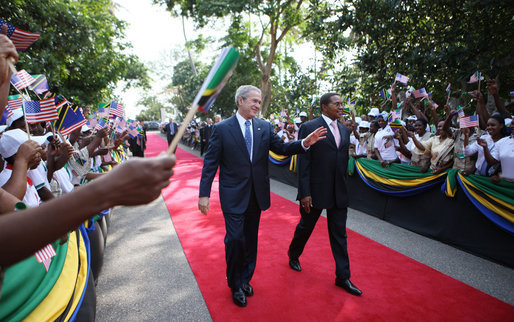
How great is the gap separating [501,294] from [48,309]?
4.10 meters

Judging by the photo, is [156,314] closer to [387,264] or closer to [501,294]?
[387,264]

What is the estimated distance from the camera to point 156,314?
9.11 ft

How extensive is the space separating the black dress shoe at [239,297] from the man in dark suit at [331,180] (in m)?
1.04

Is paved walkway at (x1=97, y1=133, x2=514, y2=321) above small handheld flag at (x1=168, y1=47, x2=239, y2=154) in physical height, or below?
below

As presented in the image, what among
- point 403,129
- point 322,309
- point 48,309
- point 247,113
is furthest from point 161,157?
point 403,129

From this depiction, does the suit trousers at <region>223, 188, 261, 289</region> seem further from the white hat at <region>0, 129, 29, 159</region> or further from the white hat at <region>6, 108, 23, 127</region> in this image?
the white hat at <region>6, 108, 23, 127</region>

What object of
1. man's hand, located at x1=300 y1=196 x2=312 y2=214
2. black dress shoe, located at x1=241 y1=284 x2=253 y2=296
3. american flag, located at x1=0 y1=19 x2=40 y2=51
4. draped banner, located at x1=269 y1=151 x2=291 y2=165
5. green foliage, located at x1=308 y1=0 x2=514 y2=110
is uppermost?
green foliage, located at x1=308 y1=0 x2=514 y2=110

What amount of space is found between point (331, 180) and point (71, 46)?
813 cm

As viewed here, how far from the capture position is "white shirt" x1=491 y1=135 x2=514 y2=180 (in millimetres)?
3697

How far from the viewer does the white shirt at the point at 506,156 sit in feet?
12.1

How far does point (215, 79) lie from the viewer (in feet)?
3.71

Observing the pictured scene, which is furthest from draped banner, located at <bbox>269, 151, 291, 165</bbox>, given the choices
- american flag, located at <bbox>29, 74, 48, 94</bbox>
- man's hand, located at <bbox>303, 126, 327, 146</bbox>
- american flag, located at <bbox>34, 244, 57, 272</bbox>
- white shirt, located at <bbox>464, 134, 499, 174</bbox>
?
american flag, located at <bbox>34, 244, 57, 272</bbox>

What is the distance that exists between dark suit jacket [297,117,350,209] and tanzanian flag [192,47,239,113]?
217 centimetres

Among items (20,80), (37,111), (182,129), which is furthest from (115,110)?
(182,129)
